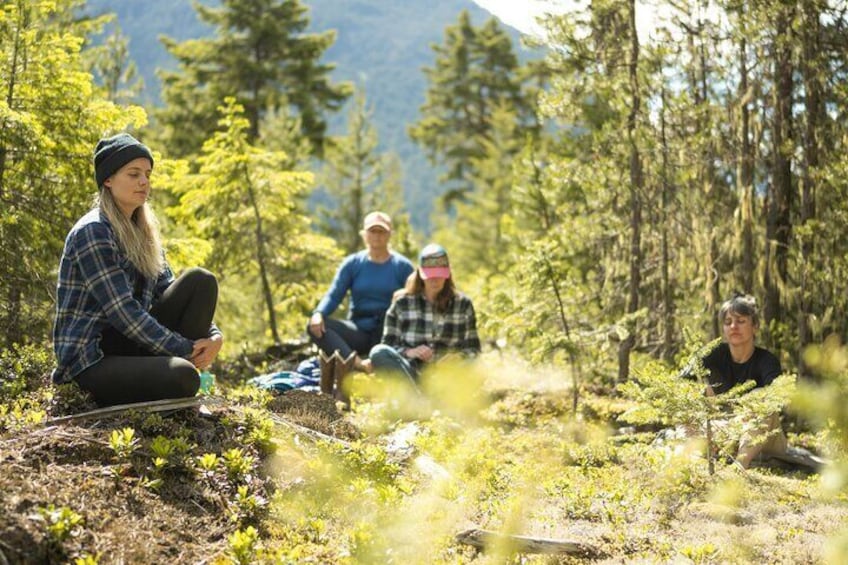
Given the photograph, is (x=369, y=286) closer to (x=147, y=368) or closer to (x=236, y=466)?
(x=147, y=368)

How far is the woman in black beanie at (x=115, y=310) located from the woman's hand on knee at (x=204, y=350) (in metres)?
0.01

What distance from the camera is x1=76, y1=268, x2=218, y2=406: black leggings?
13.3 ft

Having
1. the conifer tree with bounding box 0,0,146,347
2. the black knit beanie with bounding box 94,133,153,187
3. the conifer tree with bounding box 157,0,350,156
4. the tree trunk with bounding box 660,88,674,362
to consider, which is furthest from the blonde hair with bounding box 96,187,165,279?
the conifer tree with bounding box 157,0,350,156

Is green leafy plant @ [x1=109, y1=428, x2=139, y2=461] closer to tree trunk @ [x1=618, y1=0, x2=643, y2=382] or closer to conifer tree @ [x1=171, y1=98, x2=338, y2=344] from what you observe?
tree trunk @ [x1=618, y1=0, x2=643, y2=382]

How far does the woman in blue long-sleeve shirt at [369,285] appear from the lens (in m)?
7.80

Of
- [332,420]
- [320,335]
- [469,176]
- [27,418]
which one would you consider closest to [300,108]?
[469,176]

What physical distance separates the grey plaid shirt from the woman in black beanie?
10.1 ft

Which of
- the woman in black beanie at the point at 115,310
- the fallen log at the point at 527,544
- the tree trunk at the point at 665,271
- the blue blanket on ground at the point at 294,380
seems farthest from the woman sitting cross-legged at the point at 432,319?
the fallen log at the point at 527,544

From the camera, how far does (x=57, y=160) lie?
6531 mm

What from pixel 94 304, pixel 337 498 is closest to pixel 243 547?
pixel 337 498

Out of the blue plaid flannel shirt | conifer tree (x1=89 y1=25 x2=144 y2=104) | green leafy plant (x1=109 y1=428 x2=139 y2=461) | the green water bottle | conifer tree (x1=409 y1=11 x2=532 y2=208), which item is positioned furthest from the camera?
conifer tree (x1=409 y1=11 x2=532 y2=208)

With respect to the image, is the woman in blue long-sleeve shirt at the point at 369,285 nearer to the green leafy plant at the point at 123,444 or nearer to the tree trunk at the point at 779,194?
the tree trunk at the point at 779,194

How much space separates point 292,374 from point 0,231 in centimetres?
286

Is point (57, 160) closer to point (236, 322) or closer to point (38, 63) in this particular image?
point (38, 63)
